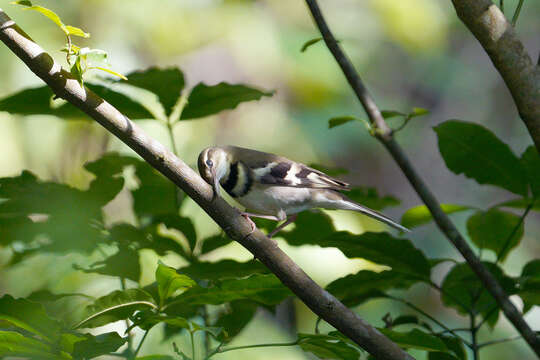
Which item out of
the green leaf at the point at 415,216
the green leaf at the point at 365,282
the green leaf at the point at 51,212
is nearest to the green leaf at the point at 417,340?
the green leaf at the point at 365,282

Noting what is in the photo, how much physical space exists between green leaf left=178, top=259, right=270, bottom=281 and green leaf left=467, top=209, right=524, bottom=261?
77cm

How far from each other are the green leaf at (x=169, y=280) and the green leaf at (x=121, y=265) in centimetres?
25

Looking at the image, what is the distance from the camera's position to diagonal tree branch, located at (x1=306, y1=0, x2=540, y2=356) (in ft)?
5.13

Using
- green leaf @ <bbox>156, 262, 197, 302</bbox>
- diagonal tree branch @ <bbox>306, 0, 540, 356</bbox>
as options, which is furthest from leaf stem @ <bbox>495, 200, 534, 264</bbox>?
green leaf @ <bbox>156, 262, 197, 302</bbox>

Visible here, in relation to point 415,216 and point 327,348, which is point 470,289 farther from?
point 327,348

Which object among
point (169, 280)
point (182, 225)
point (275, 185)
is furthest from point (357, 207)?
point (169, 280)

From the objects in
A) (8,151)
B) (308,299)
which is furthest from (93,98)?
(8,151)

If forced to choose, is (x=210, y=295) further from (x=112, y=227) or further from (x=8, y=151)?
(x=8, y=151)

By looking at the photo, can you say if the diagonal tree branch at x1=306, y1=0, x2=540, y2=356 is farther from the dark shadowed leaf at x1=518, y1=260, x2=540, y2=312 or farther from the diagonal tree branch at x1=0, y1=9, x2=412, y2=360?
the diagonal tree branch at x1=0, y1=9, x2=412, y2=360

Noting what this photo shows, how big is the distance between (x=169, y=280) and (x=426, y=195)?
0.86m

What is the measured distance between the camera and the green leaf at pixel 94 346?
1.08 metres

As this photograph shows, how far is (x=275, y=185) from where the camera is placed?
2281 millimetres

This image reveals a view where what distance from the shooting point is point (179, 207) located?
1.76 m

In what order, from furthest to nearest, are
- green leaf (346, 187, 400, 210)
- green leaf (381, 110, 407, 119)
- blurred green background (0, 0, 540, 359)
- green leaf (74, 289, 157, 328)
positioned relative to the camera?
blurred green background (0, 0, 540, 359) < green leaf (346, 187, 400, 210) < green leaf (381, 110, 407, 119) < green leaf (74, 289, 157, 328)
